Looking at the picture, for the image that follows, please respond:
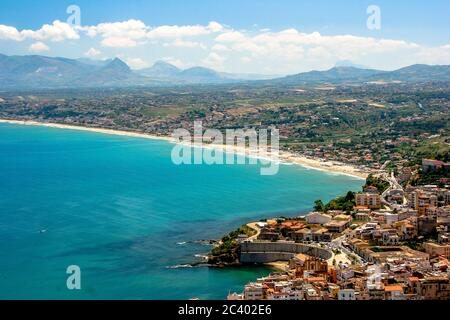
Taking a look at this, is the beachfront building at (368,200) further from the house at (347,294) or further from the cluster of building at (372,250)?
the house at (347,294)

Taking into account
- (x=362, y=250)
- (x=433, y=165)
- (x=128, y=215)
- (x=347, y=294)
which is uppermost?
(x=433, y=165)

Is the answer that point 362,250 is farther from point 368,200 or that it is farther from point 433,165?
point 433,165

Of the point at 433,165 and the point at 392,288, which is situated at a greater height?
the point at 433,165

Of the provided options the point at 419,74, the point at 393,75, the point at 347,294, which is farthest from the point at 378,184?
the point at 393,75

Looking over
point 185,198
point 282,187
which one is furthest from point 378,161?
point 185,198

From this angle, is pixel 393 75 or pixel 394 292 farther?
pixel 393 75

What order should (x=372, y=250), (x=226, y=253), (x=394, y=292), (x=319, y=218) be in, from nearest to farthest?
(x=394, y=292) < (x=372, y=250) < (x=226, y=253) < (x=319, y=218)
